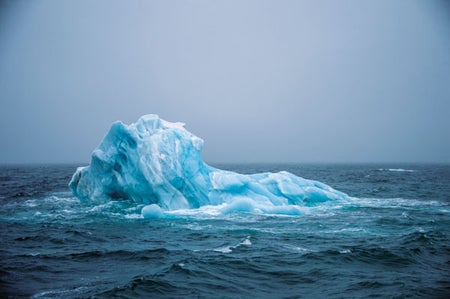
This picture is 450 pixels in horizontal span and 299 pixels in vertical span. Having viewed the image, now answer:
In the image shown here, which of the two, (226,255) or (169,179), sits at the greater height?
(169,179)

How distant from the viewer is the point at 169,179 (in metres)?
17.9

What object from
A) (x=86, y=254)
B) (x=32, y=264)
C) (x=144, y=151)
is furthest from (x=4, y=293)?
(x=144, y=151)

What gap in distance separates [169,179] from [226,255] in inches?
338

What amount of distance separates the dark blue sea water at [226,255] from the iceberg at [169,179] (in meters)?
2.21

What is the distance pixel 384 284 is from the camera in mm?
7707

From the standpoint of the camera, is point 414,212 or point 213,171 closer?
point 414,212

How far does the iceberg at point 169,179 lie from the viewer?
1792 cm

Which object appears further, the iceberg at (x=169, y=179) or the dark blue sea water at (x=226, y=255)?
the iceberg at (x=169, y=179)

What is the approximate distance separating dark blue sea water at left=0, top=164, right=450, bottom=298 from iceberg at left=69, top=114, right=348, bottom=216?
2.21m

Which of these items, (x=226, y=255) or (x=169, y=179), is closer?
(x=226, y=255)

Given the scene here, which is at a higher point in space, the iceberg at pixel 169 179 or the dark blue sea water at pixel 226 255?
the iceberg at pixel 169 179

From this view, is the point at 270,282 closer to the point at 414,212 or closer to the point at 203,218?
the point at 203,218

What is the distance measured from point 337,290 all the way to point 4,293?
6788 mm

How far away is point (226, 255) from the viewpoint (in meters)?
9.94
